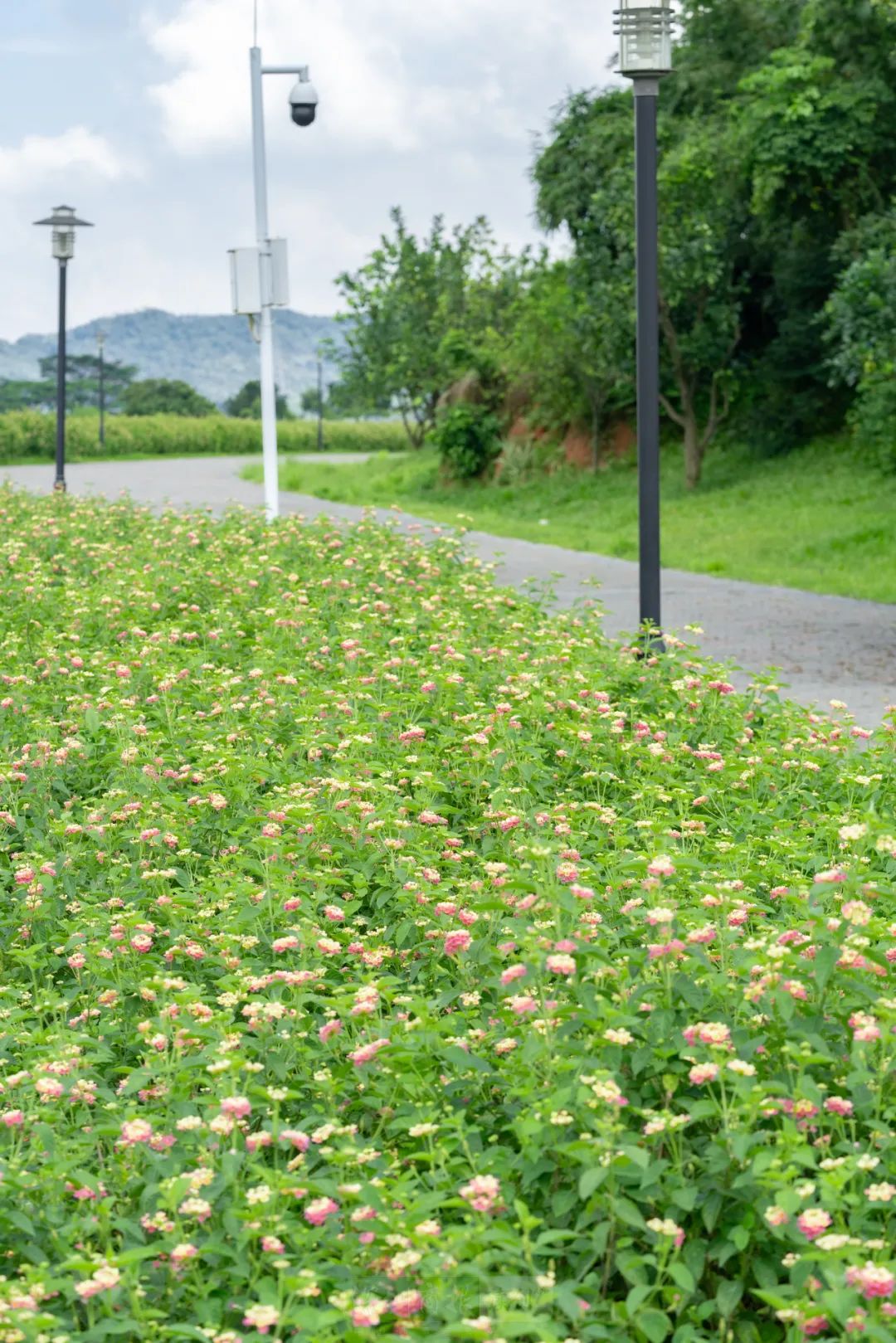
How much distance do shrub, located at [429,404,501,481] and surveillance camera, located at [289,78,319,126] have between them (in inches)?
662

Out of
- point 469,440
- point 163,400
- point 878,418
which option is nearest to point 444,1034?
point 878,418

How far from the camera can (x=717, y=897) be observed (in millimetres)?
3805

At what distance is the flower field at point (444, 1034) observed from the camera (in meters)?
2.84

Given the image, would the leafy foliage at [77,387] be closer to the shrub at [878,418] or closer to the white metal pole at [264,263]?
the shrub at [878,418]

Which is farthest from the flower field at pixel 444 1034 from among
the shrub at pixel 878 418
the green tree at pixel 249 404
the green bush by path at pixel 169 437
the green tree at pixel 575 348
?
the green tree at pixel 249 404

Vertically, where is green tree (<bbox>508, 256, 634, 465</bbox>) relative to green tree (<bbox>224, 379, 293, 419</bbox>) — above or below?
below

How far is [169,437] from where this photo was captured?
6894 cm

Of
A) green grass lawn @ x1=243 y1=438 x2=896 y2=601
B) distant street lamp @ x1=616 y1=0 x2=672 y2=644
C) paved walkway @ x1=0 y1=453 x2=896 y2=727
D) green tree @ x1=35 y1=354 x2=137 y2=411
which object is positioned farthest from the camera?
green tree @ x1=35 y1=354 x2=137 y2=411

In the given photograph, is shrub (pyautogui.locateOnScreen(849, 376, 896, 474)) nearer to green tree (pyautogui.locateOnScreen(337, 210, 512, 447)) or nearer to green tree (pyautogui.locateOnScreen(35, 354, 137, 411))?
green tree (pyautogui.locateOnScreen(337, 210, 512, 447))

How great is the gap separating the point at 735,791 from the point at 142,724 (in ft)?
8.24

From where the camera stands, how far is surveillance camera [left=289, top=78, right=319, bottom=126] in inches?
612

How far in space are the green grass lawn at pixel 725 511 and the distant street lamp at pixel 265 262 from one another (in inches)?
100

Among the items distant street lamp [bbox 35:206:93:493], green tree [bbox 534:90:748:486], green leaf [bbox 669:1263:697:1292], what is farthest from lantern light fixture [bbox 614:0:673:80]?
green tree [bbox 534:90:748:486]

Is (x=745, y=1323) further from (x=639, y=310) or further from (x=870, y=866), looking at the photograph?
(x=639, y=310)
